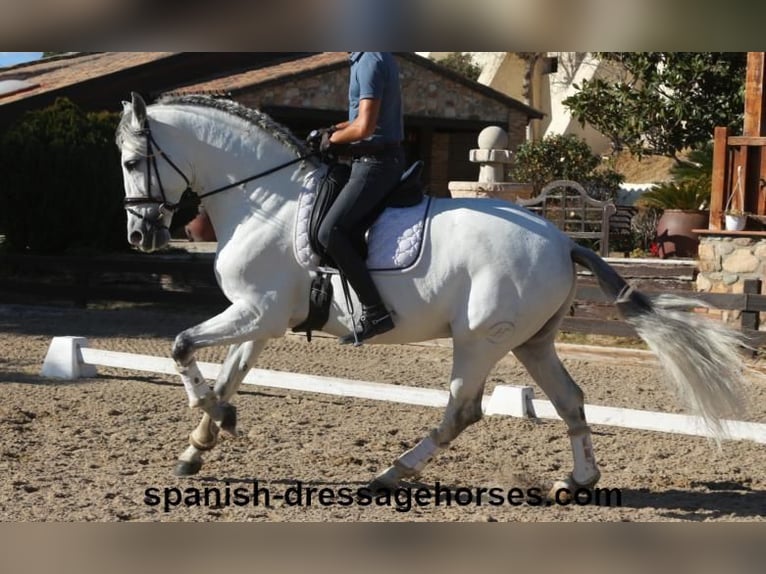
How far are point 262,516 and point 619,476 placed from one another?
2.29m

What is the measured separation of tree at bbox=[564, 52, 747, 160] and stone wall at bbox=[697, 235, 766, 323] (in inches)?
240

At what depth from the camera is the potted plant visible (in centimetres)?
1672

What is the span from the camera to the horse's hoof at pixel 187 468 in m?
5.98

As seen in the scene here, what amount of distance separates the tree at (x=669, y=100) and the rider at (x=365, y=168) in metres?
12.5

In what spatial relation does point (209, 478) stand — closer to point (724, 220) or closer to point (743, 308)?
point (743, 308)

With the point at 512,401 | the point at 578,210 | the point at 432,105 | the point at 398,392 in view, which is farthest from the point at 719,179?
the point at 432,105

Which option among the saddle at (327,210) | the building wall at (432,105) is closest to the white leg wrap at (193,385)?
the saddle at (327,210)

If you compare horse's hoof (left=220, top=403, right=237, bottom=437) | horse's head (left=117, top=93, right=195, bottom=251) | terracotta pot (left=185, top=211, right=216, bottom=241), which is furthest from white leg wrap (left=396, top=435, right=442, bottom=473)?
terracotta pot (left=185, top=211, right=216, bottom=241)

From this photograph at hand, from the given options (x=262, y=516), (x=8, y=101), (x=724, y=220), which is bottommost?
(x=262, y=516)

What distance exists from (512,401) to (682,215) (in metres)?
10.2

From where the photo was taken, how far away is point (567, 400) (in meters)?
5.85

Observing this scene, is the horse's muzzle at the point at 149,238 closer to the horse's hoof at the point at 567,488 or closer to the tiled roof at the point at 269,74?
the horse's hoof at the point at 567,488
